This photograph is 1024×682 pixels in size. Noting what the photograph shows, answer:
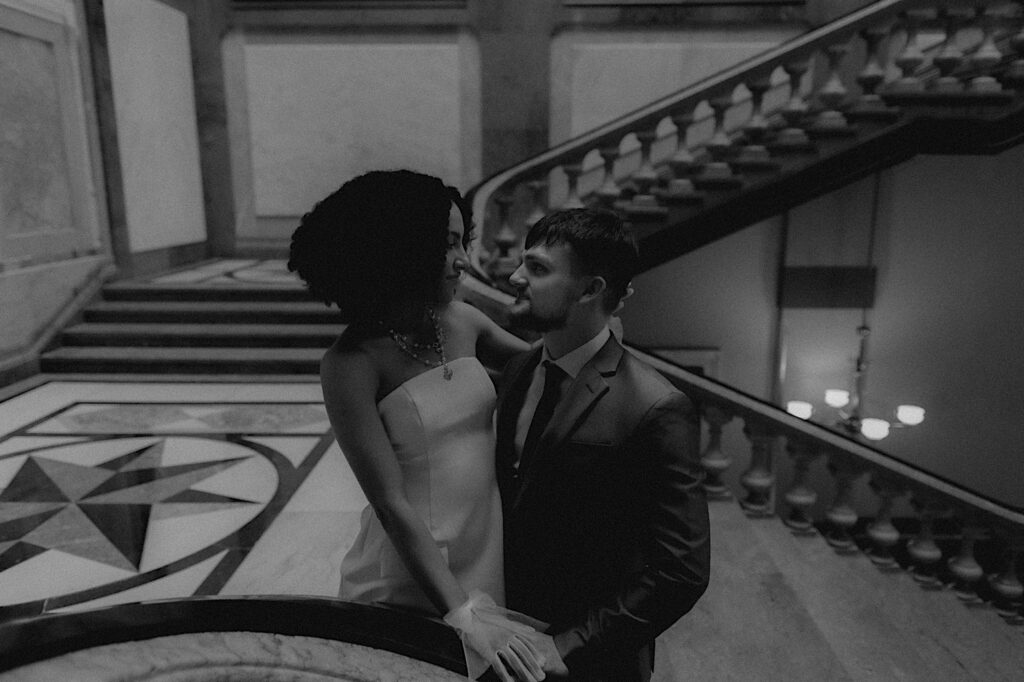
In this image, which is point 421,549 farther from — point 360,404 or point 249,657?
point 249,657

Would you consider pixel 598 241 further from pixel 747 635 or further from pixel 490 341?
pixel 747 635

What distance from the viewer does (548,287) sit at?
1127 millimetres

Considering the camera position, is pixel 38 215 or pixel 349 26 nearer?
pixel 38 215

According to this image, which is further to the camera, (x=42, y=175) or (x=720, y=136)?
(x=42, y=175)

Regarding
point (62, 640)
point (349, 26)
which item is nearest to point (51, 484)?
point (62, 640)

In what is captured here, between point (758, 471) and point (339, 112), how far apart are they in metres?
5.92

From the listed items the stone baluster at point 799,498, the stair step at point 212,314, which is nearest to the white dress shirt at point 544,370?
the stone baluster at point 799,498

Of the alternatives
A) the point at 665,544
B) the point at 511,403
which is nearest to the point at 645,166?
the point at 511,403

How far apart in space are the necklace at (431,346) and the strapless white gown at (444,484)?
17 millimetres

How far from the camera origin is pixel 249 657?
1.16 metres

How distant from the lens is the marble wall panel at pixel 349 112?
23.7ft

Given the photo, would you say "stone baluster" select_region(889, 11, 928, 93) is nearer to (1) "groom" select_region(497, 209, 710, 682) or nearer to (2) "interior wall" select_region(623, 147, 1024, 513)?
(2) "interior wall" select_region(623, 147, 1024, 513)

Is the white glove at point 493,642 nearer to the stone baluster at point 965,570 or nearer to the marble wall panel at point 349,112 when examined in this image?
the stone baluster at point 965,570

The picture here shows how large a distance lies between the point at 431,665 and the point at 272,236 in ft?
23.4
